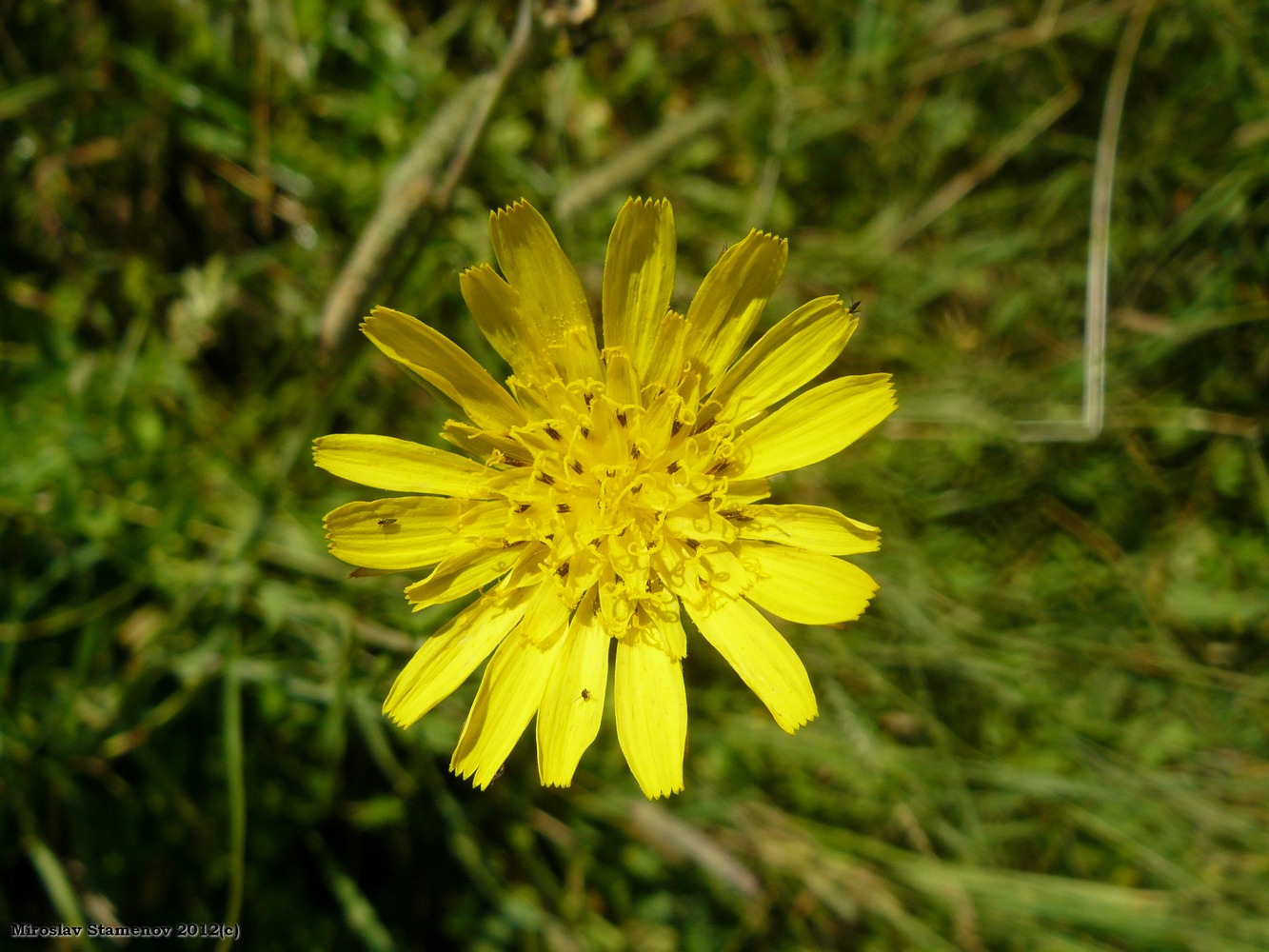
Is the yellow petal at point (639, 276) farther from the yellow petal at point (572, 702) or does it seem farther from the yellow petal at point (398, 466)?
the yellow petal at point (572, 702)

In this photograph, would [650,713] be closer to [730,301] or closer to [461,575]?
[461,575]

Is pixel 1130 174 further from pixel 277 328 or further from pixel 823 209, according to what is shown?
pixel 277 328

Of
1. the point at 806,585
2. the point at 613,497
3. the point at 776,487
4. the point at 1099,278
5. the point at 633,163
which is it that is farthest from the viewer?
the point at 1099,278

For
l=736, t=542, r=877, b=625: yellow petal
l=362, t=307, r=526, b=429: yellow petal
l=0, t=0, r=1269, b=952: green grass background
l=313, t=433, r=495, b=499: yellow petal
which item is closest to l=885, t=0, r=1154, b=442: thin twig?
A: l=0, t=0, r=1269, b=952: green grass background

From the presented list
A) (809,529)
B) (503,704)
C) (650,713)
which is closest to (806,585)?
(809,529)

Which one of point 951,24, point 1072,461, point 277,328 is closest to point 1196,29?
point 951,24

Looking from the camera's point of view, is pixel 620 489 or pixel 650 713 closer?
pixel 650 713
